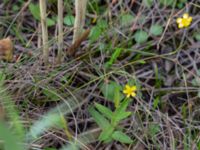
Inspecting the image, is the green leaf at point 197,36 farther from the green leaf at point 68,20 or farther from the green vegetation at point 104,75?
the green leaf at point 68,20

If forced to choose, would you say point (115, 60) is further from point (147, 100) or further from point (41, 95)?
point (41, 95)

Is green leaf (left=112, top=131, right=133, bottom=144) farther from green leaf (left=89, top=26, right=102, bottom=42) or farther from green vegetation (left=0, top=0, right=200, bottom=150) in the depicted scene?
green leaf (left=89, top=26, right=102, bottom=42)

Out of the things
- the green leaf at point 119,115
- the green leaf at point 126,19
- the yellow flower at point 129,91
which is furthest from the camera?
the green leaf at point 126,19

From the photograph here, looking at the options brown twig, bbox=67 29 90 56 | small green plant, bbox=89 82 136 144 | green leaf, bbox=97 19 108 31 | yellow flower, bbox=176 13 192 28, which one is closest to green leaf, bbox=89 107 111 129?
small green plant, bbox=89 82 136 144

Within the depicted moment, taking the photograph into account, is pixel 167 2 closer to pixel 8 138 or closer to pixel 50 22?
pixel 50 22

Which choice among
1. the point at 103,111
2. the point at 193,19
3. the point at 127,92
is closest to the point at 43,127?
the point at 103,111

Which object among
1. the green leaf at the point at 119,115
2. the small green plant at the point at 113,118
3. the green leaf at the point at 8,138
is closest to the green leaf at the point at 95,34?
the small green plant at the point at 113,118
